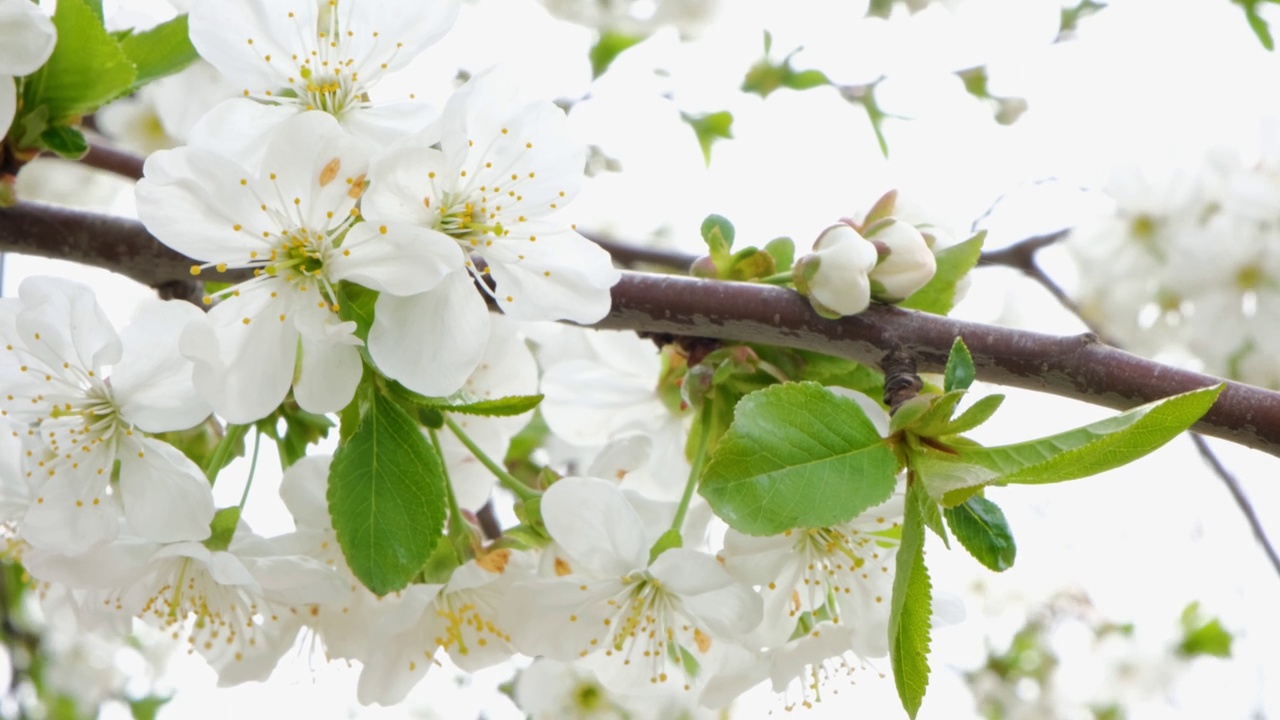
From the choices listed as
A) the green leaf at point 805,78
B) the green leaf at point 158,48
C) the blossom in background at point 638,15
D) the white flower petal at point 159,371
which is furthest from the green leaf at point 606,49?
the white flower petal at point 159,371

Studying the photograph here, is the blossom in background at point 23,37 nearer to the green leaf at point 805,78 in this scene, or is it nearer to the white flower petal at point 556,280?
the white flower petal at point 556,280

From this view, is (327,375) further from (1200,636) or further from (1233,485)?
(1200,636)

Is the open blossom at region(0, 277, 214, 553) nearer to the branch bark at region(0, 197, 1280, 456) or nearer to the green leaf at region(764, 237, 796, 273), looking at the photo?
the branch bark at region(0, 197, 1280, 456)

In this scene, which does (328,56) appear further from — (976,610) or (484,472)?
(976,610)

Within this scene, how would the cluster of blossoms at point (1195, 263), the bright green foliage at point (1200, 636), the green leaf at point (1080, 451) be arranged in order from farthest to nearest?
the bright green foliage at point (1200, 636), the cluster of blossoms at point (1195, 263), the green leaf at point (1080, 451)

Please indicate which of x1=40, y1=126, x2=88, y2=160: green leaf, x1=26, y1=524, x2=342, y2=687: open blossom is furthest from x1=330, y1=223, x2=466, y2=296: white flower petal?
x1=40, y1=126, x2=88, y2=160: green leaf

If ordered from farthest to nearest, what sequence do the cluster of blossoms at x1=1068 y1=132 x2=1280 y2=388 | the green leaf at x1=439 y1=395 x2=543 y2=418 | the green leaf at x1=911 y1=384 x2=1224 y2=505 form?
the cluster of blossoms at x1=1068 y1=132 x2=1280 y2=388, the green leaf at x1=439 y1=395 x2=543 y2=418, the green leaf at x1=911 y1=384 x2=1224 y2=505
